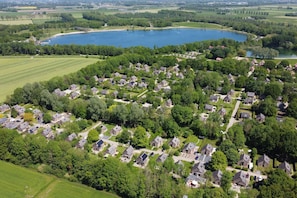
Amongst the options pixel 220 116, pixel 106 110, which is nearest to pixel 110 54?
pixel 106 110

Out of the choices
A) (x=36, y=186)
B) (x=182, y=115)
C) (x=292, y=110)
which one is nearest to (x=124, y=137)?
(x=182, y=115)

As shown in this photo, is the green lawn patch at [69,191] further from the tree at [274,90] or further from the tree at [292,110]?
the tree at [274,90]

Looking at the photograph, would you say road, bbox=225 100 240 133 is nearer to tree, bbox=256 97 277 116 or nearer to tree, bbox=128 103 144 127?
tree, bbox=256 97 277 116

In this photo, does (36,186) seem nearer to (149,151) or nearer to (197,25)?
(149,151)

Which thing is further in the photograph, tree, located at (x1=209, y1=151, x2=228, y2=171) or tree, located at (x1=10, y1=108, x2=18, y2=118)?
tree, located at (x1=10, y1=108, x2=18, y2=118)

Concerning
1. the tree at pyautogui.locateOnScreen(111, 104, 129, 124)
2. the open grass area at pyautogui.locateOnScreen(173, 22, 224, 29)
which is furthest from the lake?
the tree at pyautogui.locateOnScreen(111, 104, 129, 124)

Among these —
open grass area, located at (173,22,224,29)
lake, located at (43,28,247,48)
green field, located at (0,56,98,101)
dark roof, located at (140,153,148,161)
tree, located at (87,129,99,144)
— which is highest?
open grass area, located at (173,22,224,29)

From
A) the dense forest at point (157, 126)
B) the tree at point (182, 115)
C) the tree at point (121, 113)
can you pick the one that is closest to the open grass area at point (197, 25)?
the dense forest at point (157, 126)
